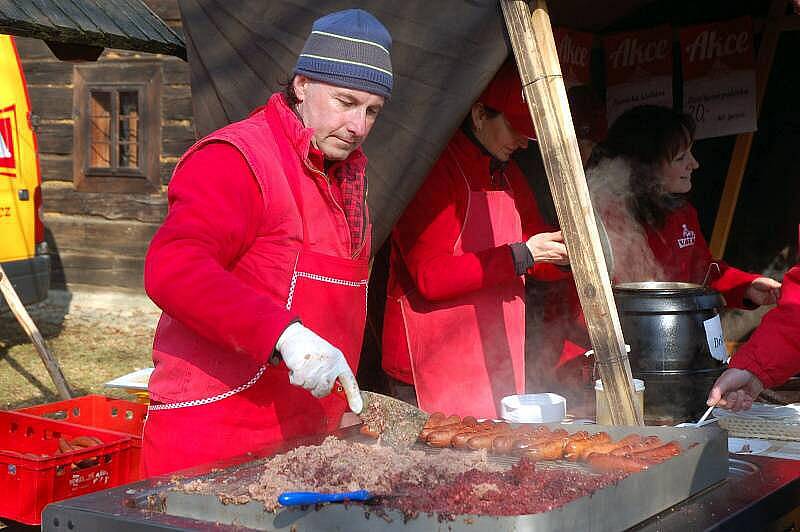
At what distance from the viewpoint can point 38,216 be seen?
7.98 metres

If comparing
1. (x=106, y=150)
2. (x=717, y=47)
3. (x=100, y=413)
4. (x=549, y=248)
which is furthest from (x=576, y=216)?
(x=106, y=150)

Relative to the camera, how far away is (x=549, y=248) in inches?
130

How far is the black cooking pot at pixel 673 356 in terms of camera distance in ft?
9.39

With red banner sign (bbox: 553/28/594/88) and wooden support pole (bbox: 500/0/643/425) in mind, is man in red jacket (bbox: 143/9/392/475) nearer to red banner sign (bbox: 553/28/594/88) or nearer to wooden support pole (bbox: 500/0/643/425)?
wooden support pole (bbox: 500/0/643/425)

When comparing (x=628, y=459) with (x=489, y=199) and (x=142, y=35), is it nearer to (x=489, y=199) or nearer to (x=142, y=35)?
(x=489, y=199)

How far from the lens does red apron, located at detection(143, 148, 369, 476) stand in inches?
90.4

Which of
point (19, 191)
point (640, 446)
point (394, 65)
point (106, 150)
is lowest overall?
point (19, 191)

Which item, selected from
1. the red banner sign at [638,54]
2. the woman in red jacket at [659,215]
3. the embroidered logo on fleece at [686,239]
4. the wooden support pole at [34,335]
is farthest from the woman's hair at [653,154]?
the wooden support pole at [34,335]

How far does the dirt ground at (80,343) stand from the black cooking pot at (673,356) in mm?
5298

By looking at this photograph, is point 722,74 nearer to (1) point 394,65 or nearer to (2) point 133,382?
(1) point 394,65

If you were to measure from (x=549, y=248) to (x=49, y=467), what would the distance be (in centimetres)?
197

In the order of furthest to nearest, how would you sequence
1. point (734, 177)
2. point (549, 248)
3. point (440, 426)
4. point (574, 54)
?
point (734, 177) → point (574, 54) → point (549, 248) → point (440, 426)

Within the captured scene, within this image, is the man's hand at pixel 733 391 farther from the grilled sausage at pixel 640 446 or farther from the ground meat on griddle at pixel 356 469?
the ground meat on griddle at pixel 356 469

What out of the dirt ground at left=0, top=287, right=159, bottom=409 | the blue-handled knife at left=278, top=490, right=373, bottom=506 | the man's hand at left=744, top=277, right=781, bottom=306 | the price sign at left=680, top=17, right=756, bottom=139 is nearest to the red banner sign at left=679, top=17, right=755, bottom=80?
the price sign at left=680, top=17, right=756, bottom=139
